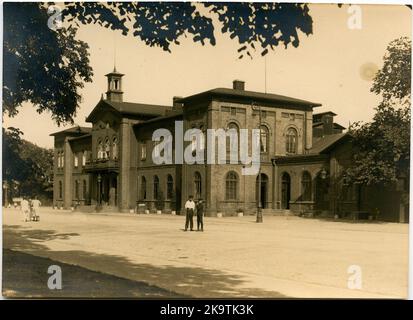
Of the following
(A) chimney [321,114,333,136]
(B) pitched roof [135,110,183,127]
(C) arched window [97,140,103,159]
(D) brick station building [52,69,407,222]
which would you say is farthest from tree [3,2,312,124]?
(C) arched window [97,140,103,159]

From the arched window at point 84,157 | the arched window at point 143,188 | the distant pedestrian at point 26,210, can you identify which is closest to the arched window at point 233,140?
the arched window at point 143,188

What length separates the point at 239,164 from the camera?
1628 inches

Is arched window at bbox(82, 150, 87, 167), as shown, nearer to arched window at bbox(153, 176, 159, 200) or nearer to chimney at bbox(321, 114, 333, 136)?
arched window at bbox(153, 176, 159, 200)

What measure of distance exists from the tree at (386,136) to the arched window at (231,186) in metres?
11.4

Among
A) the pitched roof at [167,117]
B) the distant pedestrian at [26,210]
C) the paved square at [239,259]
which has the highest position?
the pitched roof at [167,117]

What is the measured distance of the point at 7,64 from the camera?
12.3 m

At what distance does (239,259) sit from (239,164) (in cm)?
2666

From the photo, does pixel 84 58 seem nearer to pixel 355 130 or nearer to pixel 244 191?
pixel 355 130

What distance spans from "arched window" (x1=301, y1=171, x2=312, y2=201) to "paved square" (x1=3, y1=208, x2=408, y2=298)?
60.4ft

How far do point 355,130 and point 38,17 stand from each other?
22.3m

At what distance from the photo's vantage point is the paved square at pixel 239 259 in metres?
10.9

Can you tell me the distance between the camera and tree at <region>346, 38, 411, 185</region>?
24875 millimetres

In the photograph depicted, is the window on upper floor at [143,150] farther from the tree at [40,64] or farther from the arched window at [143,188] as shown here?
the tree at [40,64]

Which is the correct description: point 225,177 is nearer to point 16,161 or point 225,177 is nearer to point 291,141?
point 291,141
